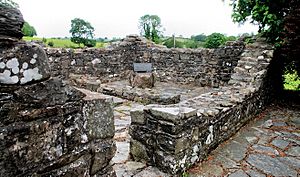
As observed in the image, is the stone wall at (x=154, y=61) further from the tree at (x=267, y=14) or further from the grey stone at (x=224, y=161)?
the grey stone at (x=224, y=161)

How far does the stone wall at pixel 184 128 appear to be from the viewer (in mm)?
2762

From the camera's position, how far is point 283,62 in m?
6.98

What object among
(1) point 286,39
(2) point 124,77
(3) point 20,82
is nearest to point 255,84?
(1) point 286,39

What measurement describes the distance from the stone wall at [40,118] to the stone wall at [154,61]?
721cm

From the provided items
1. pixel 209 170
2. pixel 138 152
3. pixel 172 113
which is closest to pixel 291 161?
pixel 209 170

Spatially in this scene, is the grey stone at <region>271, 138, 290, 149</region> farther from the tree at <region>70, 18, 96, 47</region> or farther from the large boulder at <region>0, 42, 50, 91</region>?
the tree at <region>70, 18, 96, 47</region>

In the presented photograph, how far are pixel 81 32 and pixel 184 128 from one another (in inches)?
626

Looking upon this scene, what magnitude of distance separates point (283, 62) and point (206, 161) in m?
5.05

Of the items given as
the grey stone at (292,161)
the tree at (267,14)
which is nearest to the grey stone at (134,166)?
the grey stone at (292,161)

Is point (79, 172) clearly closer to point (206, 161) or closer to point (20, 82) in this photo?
point (20, 82)

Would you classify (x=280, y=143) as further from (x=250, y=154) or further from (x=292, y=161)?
(x=250, y=154)

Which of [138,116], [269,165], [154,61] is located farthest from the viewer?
[154,61]

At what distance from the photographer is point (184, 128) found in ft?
9.23

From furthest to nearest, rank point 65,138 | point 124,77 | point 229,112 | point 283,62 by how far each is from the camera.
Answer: point 124,77, point 283,62, point 229,112, point 65,138
